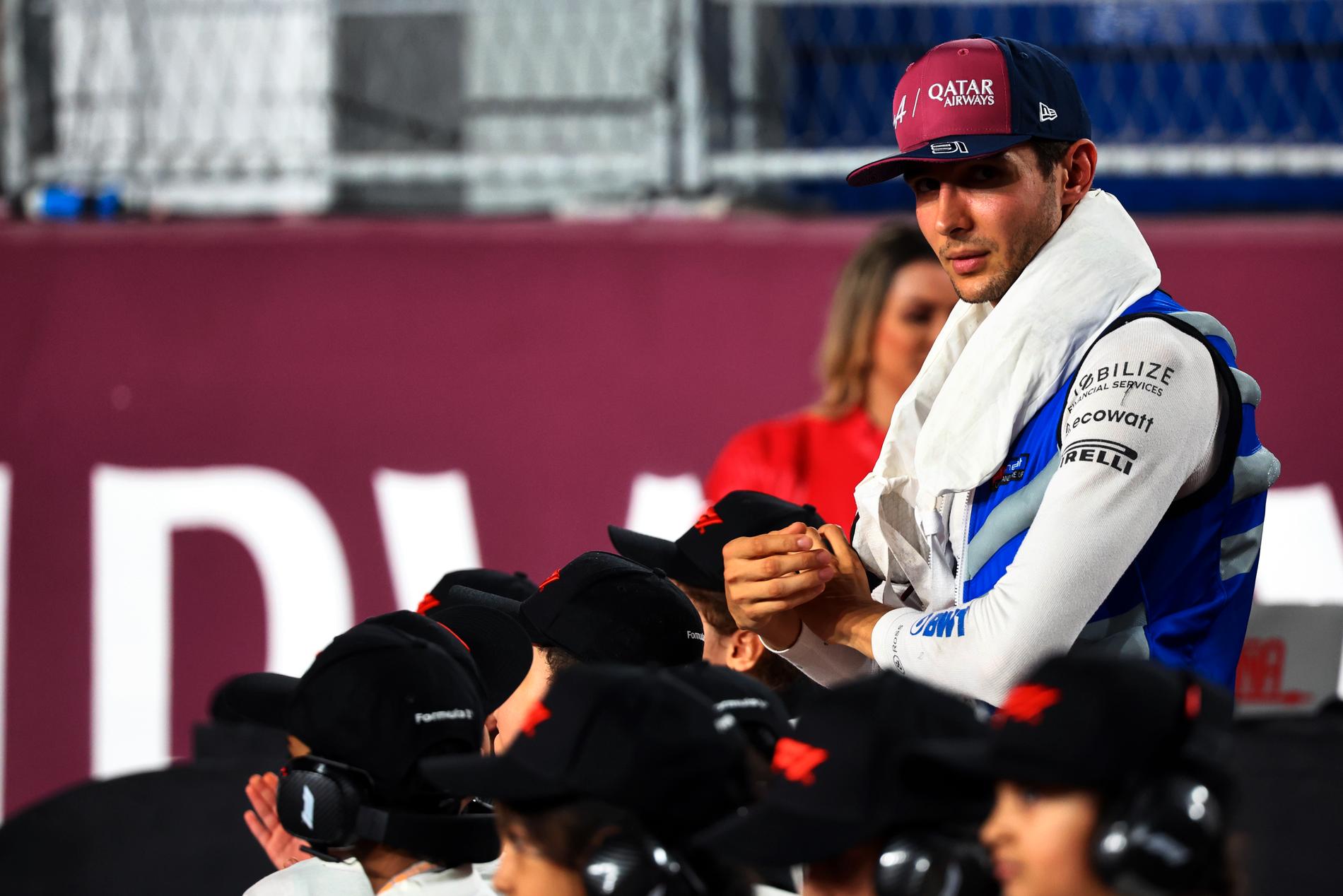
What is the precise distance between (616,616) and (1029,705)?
0.98 m

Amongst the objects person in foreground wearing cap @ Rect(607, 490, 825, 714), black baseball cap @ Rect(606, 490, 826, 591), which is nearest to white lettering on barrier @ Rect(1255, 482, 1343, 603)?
person in foreground wearing cap @ Rect(607, 490, 825, 714)

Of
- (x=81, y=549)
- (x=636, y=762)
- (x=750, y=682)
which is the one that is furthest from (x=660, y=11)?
(x=636, y=762)

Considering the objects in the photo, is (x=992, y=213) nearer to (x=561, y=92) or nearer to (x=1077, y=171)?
(x=1077, y=171)

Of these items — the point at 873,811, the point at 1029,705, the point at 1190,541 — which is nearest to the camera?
the point at 1029,705

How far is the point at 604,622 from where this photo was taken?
241 cm

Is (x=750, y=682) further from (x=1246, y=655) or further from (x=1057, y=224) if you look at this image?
(x=1246, y=655)

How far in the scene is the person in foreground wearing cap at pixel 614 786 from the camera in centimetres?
167

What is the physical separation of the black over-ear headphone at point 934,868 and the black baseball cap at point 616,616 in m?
0.83

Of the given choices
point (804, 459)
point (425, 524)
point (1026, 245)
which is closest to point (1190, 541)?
point (1026, 245)

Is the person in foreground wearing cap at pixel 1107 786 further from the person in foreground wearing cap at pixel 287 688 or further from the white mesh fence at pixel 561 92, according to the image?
the white mesh fence at pixel 561 92

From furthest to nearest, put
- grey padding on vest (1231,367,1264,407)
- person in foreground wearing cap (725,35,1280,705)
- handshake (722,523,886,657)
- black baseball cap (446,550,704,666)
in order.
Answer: black baseball cap (446,550,704,666)
handshake (722,523,886,657)
grey padding on vest (1231,367,1264,407)
person in foreground wearing cap (725,35,1280,705)

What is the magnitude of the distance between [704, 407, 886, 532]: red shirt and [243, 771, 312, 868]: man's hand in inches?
60.0

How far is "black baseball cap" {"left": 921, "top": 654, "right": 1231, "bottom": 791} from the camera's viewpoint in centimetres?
146

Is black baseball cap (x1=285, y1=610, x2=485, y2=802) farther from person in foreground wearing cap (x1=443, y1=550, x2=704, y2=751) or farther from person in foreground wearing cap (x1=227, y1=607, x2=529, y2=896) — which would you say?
person in foreground wearing cap (x1=443, y1=550, x2=704, y2=751)
